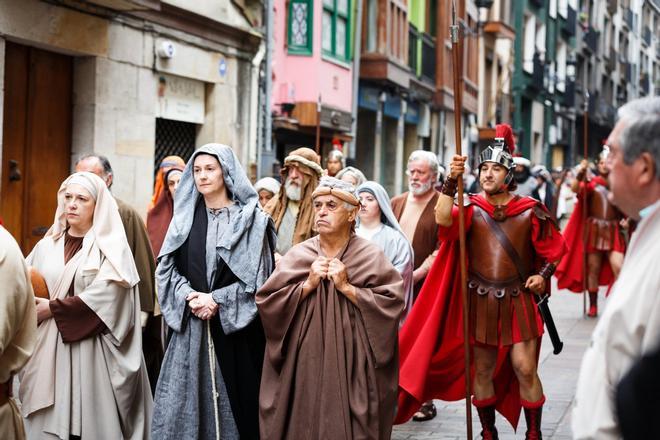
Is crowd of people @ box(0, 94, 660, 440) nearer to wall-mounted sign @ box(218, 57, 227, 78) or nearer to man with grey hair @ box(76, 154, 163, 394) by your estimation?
man with grey hair @ box(76, 154, 163, 394)

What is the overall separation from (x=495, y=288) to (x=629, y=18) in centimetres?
6555

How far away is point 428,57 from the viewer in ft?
101

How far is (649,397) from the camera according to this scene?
302 cm

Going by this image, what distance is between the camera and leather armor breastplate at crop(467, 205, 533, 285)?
756 centimetres

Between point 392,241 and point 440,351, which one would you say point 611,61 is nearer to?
point 392,241

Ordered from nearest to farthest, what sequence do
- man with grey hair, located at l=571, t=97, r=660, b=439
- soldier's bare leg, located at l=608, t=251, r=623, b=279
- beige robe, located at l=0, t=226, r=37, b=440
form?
1. man with grey hair, located at l=571, t=97, r=660, b=439
2. beige robe, located at l=0, t=226, r=37, b=440
3. soldier's bare leg, located at l=608, t=251, r=623, b=279

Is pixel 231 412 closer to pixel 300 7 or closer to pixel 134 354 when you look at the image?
pixel 134 354

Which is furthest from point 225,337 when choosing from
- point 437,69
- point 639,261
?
point 437,69

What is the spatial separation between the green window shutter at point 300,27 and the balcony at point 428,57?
8.97 meters

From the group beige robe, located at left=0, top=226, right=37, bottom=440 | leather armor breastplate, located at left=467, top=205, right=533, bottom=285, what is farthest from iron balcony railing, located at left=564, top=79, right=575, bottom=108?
beige robe, located at left=0, top=226, right=37, bottom=440

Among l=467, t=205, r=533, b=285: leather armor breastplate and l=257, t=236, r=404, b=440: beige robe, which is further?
l=467, t=205, r=533, b=285: leather armor breastplate

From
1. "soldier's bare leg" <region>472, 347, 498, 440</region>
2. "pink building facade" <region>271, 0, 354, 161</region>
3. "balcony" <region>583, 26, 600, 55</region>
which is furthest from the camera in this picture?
"balcony" <region>583, 26, 600, 55</region>

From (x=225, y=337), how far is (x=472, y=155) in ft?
106

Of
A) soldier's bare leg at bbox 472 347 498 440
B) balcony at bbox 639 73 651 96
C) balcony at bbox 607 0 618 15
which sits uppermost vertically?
balcony at bbox 607 0 618 15
